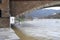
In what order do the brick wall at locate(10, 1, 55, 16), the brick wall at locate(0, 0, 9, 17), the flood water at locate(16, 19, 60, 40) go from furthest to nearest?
the brick wall at locate(10, 1, 55, 16) < the brick wall at locate(0, 0, 9, 17) < the flood water at locate(16, 19, 60, 40)

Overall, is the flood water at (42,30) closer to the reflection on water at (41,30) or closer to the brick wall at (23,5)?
the reflection on water at (41,30)

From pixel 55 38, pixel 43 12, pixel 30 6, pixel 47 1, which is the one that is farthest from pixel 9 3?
pixel 43 12

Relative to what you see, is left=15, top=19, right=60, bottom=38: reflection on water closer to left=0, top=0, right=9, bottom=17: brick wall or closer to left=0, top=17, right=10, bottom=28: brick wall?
left=0, top=17, right=10, bottom=28: brick wall

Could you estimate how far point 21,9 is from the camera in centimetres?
868

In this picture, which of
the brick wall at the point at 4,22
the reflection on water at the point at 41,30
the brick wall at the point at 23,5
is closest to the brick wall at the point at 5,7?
the brick wall at the point at 4,22

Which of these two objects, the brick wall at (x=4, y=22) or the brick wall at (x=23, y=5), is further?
the brick wall at (x=23, y=5)

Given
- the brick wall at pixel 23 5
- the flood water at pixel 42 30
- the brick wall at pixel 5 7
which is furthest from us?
the brick wall at pixel 23 5

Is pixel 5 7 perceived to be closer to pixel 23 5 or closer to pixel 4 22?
pixel 4 22

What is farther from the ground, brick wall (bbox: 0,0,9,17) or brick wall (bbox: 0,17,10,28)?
brick wall (bbox: 0,0,9,17)

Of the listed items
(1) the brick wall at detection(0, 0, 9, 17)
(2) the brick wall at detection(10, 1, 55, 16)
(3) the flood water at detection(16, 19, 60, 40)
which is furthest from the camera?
(2) the brick wall at detection(10, 1, 55, 16)

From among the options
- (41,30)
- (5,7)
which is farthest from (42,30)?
(5,7)

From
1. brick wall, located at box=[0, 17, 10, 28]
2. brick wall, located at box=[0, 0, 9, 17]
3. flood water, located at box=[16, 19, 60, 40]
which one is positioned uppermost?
brick wall, located at box=[0, 0, 9, 17]

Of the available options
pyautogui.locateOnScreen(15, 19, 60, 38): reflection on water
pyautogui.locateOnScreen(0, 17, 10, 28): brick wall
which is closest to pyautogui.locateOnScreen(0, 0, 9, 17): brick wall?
pyautogui.locateOnScreen(0, 17, 10, 28): brick wall

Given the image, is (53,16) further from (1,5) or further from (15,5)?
(1,5)
